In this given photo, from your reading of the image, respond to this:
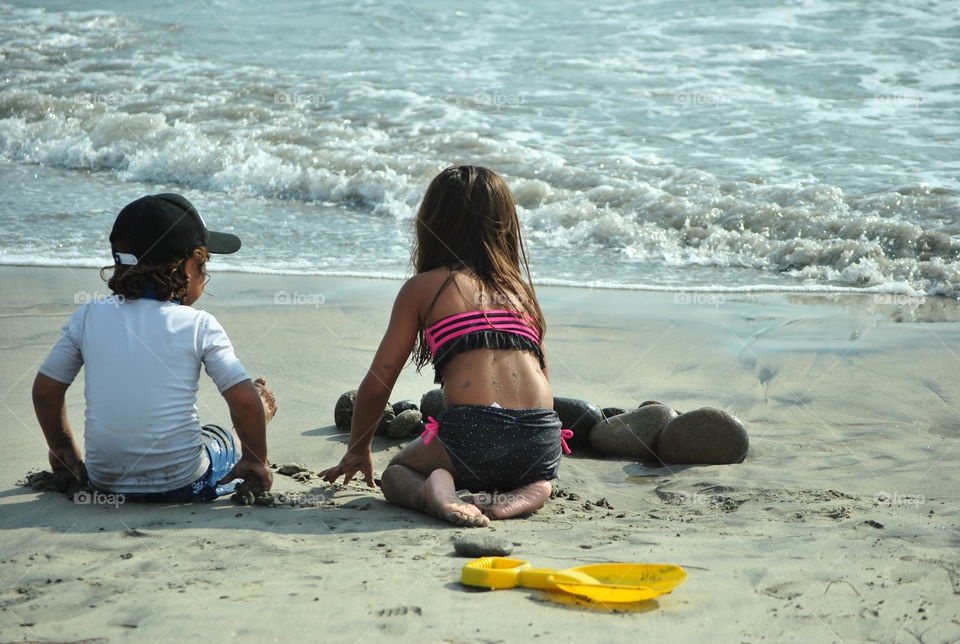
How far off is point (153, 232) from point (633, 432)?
7.30ft

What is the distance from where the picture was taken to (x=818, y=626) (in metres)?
2.26

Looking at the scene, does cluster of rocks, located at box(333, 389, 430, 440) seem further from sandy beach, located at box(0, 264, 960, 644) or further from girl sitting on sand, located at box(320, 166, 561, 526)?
girl sitting on sand, located at box(320, 166, 561, 526)

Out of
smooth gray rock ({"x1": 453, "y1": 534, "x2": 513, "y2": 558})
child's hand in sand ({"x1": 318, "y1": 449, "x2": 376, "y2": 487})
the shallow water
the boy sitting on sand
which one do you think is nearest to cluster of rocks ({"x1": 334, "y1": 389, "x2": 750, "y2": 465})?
child's hand in sand ({"x1": 318, "y1": 449, "x2": 376, "y2": 487})

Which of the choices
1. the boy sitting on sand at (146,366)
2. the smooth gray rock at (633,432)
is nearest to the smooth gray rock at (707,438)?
the smooth gray rock at (633,432)

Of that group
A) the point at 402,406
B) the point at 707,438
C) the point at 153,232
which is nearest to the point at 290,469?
the point at 402,406

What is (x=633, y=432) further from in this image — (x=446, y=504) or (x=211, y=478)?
(x=211, y=478)

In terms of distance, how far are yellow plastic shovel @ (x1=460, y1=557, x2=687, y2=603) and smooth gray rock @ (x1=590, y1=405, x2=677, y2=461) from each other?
1790 millimetres

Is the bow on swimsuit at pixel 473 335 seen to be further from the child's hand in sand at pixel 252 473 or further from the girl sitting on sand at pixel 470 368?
the child's hand in sand at pixel 252 473

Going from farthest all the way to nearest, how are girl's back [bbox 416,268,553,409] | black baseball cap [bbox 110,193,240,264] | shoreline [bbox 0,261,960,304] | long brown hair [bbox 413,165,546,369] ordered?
shoreline [bbox 0,261,960,304] → long brown hair [bbox 413,165,546,369] → girl's back [bbox 416,268,553,409] → black baseball cap [bbox 110,193,240,264]

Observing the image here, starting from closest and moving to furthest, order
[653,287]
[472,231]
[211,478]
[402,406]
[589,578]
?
[589,578] < [211,478] < [472,231] < [402,406] < [653,287]

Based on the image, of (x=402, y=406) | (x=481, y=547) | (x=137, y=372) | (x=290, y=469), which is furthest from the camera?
(x=402, y=406)

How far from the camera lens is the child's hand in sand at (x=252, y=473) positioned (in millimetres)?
3346

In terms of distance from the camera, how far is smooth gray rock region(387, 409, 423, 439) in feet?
14.5

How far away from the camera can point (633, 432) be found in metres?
4.33
